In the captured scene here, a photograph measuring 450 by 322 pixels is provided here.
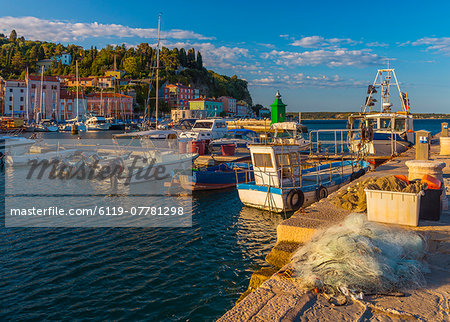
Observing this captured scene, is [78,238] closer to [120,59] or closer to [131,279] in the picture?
[131,279]

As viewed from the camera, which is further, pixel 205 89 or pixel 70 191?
pixel 205 89

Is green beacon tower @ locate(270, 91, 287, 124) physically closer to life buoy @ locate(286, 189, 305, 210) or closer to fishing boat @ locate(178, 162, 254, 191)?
fishing boat @ locate(178, 162, 254, 191)

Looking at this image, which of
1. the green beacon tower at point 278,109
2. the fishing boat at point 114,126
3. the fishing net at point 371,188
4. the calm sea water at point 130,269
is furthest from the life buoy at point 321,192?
the fishing boat at point 114,126

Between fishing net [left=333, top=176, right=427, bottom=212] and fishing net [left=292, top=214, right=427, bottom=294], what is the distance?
1.25 m

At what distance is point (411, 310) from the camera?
4531mm

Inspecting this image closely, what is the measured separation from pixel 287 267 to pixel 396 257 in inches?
71.8

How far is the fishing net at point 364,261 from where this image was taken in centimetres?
509

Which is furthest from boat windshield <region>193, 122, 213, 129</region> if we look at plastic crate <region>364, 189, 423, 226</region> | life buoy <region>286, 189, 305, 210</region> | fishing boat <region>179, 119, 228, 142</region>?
plastic crate <region>364, 189, 423, 226</region>

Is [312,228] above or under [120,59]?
under

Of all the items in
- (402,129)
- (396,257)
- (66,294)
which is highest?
(402,129)

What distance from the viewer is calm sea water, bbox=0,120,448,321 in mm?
7509

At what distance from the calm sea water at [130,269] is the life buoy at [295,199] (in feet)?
3.26

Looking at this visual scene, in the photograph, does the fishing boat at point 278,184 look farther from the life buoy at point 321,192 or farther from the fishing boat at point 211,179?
the fishing boat at point 211,179

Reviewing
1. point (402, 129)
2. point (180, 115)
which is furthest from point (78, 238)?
point (180, 115)
